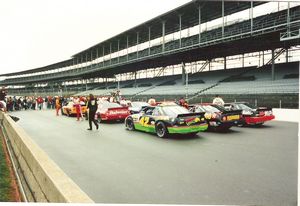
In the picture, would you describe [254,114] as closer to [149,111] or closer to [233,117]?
[233,117]

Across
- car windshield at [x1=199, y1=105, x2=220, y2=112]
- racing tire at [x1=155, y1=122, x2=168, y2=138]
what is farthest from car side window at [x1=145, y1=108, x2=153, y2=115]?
car windshield at [x1=199, y1=105, x2=220, y2=112]

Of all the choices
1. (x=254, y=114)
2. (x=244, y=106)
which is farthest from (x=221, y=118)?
(x=244, y=106)

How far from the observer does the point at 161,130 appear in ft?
33.9

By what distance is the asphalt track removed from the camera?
4516 mm

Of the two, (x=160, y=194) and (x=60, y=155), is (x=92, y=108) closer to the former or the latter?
(x=60, y=155)

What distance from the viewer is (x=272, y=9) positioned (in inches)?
1080

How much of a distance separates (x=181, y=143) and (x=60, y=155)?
12.1ft

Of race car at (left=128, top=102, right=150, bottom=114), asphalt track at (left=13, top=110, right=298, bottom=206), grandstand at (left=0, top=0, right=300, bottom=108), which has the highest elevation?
grandstand at (left=0, top=0, right=300, bottom=108)

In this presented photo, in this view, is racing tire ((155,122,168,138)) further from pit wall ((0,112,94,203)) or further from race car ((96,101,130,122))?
pit wall ((0,112,94,203))

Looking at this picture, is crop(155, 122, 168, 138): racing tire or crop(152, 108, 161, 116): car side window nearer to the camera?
crop(155, 122, 168, 138): racing tire

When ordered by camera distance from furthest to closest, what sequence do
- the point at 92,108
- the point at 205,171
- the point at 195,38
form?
the point at 195,38 → the point at 92,108 → the point at 205,171

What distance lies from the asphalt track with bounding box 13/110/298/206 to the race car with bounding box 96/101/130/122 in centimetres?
493

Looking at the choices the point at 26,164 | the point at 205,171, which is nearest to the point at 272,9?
the point at 205,171

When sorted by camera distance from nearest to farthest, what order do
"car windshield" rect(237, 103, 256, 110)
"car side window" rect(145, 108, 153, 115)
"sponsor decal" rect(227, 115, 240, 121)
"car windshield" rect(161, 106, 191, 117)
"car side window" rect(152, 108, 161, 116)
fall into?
"car windshield" rect(161, 106, 191, 117) → "car side window" rect(152, 108, 161, 116) → "car side window" rect(145, 108, 153, 115) → "sponsor decal" rect(227, 115, 240, 121) → "car windshield" rect(237, 103, 256, 110)
